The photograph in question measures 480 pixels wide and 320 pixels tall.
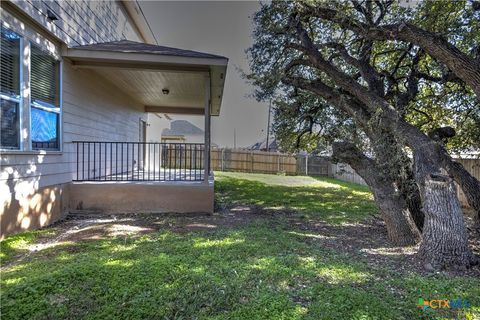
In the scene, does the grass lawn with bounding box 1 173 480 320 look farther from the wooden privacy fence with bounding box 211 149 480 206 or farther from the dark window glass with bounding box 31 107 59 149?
the wooden privacy fence with bounding box 211 149 480 206

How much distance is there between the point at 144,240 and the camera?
4.58m

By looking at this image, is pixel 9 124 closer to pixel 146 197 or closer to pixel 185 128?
pixel 146 197

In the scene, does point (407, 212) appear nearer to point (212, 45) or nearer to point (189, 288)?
point (189, 288)

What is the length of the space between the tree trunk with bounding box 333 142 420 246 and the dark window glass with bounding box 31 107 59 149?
5.41m

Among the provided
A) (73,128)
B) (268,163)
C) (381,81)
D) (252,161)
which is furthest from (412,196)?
(252,161)

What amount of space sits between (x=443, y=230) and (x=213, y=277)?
2897 mm

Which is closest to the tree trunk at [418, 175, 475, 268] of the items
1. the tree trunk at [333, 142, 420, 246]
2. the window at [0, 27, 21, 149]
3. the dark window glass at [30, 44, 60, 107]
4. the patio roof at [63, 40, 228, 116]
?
the tree trunk at [333, 142, 420, 246]

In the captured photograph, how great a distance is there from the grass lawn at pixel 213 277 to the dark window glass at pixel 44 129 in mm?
1508

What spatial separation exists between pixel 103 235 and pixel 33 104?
2472 millimetres

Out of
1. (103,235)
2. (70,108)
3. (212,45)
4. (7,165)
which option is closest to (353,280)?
(103,235)

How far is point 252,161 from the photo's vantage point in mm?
22422

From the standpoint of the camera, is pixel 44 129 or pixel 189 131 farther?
pixel 189 131

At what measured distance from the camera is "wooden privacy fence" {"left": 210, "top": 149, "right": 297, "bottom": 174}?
71.6 ft

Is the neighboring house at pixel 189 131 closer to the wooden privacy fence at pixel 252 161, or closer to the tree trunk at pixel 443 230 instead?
the wooden privacy fence at pixel 252 161
